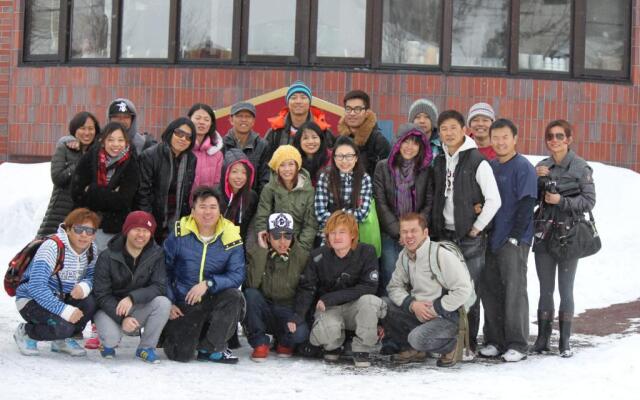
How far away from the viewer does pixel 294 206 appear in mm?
6977

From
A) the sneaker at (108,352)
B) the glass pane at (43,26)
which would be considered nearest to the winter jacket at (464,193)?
the sneaker at (108,352)

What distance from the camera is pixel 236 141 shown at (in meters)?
7.76

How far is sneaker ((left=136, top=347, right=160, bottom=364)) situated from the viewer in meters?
6.29

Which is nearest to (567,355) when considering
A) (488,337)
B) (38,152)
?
(488,337)

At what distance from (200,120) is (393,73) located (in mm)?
5444

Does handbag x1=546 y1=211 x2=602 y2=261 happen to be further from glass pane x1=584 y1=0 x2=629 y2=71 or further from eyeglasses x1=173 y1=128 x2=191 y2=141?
glass pane x1=584 y1=0 x2=629 y2=71

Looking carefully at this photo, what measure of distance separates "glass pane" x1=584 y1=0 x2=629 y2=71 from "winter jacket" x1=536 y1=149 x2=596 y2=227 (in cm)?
607

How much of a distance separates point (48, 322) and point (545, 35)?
27.5ft

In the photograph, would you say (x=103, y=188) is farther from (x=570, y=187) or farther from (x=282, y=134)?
(x=570, y=187)

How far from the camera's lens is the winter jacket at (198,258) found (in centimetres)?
656

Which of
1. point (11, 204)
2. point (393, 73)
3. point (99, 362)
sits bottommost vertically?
point (99, 362)

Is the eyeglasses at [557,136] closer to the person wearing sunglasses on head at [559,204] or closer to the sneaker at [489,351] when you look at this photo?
the person wearing sunglasses on head at [559,204]

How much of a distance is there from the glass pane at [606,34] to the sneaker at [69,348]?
8.48 meters

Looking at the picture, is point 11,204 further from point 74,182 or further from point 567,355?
point 567,355
